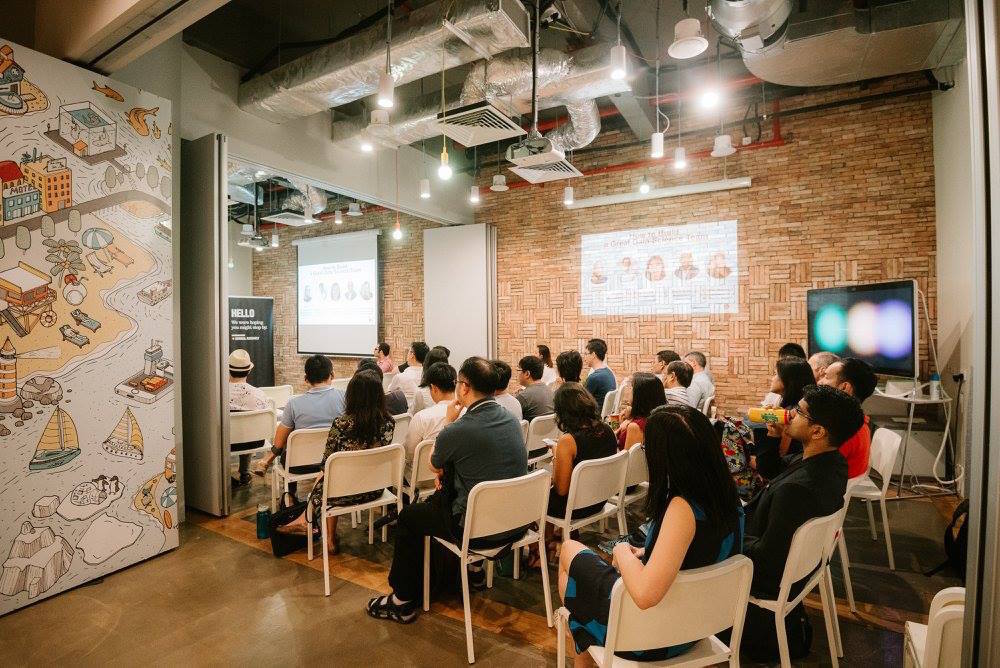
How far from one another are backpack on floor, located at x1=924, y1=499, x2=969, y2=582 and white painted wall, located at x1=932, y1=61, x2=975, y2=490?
115cm

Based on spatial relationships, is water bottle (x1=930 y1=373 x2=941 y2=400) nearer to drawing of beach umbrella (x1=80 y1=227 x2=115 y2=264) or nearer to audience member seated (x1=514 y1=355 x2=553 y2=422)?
audience member seated (x1=514 y1=355 x2=553 y2=422)

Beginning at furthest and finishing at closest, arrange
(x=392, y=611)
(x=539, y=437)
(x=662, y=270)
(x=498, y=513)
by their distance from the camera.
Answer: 1. (x=662, y=270)
2. (x=539, y=437)
3. (x=392, y=611)
4. (x=498, y=513)

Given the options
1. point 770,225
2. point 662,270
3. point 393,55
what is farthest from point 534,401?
point 770,225

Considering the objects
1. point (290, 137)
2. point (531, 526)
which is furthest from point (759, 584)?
point (290, 137)

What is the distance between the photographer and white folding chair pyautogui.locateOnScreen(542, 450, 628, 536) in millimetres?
2604

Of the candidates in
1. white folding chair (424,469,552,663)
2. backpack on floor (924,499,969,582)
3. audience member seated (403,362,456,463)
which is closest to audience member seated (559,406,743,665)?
white folding chair (424,469,552,663)

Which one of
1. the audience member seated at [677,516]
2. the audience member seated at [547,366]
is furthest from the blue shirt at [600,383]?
the audience member seated at [677,516]

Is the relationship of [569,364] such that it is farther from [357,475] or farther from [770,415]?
[357,475]

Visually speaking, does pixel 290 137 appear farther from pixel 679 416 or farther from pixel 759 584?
pixel 759 584

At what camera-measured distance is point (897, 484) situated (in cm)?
491

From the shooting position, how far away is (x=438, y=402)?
130 inches

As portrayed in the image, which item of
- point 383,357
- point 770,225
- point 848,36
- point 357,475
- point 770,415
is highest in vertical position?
point 848,36

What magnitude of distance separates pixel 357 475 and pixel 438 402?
70 cm

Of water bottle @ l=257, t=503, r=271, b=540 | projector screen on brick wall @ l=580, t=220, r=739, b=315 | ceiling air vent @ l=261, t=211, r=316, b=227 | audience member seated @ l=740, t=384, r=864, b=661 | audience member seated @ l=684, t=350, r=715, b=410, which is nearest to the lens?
audience member seated @ l=740, t=384, r=864, b=661
